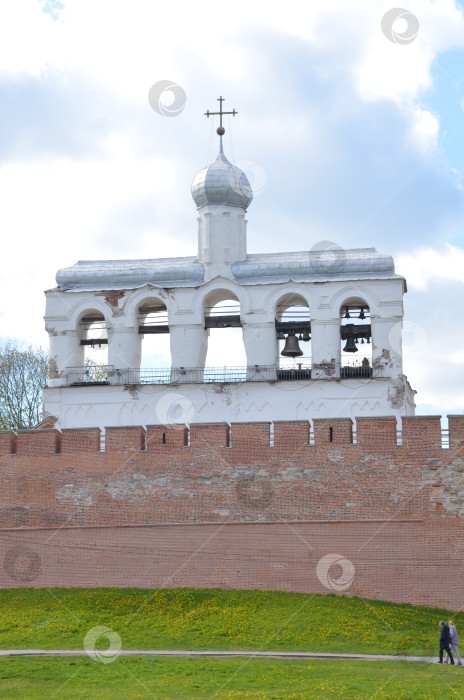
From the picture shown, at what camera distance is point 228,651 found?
2103cm

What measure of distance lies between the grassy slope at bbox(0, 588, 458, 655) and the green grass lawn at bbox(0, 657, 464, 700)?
4.55 ft

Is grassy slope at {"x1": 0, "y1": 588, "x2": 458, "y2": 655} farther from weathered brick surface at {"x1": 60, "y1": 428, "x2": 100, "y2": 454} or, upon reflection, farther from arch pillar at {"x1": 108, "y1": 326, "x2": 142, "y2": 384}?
arch pillar at {"x1": 108, "y1": 326, "x2": 142, "y2": 384}

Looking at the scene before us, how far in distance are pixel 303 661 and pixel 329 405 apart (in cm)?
1104

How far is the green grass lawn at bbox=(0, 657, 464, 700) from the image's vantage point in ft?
58.5

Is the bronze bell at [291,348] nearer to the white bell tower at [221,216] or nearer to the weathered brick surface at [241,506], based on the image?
the white bell tower at [221,216]

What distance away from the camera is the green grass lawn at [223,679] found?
17828 mm

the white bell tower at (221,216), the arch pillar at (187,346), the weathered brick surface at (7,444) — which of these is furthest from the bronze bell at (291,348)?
the weathered brick surface at (7,444)

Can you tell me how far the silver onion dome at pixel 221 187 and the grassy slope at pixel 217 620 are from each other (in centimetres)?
1120

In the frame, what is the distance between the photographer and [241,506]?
25.0 m

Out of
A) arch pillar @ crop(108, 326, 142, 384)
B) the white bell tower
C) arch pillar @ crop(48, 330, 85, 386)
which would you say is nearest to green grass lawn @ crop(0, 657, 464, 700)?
arch pillar @ crop(108, 326, 142, 384)

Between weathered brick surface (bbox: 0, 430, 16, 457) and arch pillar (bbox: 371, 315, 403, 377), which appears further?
arch pillar (bbox: 371, 315, 403, 377)

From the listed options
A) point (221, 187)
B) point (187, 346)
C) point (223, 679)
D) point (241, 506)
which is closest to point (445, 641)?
point (223, 679)

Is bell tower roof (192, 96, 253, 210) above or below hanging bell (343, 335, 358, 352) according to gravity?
above

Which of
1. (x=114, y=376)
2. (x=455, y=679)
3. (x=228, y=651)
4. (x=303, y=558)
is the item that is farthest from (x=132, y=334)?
(x=455, y=679)
